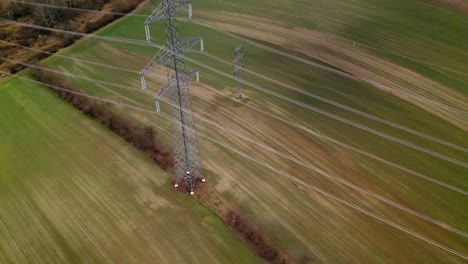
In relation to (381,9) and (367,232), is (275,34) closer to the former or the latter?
(381,9)

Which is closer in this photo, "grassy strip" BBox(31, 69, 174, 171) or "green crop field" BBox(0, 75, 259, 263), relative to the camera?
"green crop field" BBox(0, 75, 259, 263)

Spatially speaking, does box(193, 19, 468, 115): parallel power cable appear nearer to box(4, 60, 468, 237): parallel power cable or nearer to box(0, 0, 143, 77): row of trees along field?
box(0, 0, 143, 77): row of trees along field

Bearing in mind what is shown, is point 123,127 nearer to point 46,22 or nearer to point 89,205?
point 89,205

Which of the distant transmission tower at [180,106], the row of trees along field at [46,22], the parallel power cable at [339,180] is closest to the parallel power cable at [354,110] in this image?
the parallel power cable at [339,180]

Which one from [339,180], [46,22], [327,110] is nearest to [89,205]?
[339,180]

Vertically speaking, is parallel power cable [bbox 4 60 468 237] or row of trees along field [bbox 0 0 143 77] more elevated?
row of trees along field [bbox 0 0 143 77]

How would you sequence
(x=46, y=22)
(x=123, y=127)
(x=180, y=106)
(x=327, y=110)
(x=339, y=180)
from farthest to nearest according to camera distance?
(x=46, y=22) → (x=327, y=110) → (x=123, y=127) → (x=339, y=180) → (x=180, y=106)

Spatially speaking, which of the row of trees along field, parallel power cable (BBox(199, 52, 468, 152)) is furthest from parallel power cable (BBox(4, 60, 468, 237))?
the row of trees along field
